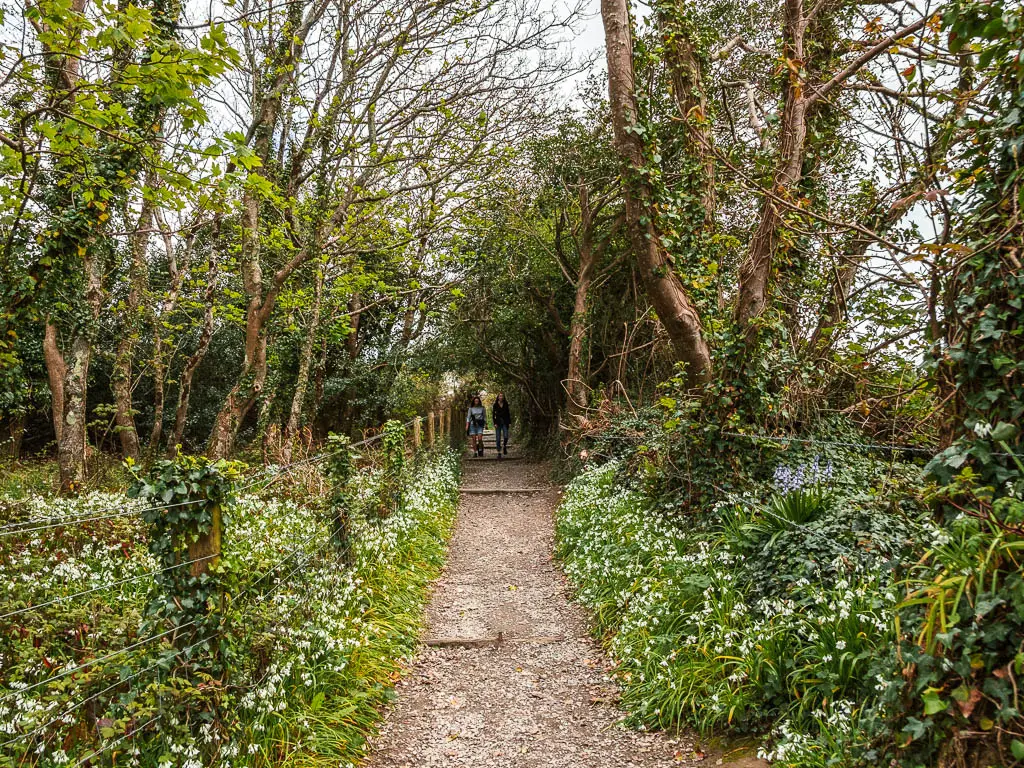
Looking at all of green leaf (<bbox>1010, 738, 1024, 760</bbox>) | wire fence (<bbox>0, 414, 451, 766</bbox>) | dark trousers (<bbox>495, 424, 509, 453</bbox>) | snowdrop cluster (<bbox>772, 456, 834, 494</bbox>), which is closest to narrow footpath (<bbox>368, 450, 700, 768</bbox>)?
wire fence (<bbox>0, 414, 451, 766</bbox>)

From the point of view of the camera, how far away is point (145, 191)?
16.9ft

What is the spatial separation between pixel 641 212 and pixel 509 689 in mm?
5052

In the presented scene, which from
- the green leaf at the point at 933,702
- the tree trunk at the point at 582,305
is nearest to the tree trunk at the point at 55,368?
the tree trunk at the point at 582,305

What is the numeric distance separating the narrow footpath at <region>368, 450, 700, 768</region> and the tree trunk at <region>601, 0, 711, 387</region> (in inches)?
127

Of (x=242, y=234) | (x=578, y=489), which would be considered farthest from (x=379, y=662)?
(x=242, y=234)

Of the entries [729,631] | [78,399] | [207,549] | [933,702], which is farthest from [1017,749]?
[78,399]

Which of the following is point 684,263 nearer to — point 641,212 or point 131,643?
point 641,212

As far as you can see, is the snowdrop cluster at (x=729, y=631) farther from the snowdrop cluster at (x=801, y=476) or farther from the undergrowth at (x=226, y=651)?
the undergrowth at (x=226, y=651)

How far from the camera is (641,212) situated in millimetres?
6645

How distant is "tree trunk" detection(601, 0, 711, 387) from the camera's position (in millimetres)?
6438

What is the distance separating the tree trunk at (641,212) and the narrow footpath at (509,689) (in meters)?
3.24

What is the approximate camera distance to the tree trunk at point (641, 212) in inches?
253

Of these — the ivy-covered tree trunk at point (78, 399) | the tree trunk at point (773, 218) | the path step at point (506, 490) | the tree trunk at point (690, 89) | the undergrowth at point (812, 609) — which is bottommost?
the path step at point (506, 490)

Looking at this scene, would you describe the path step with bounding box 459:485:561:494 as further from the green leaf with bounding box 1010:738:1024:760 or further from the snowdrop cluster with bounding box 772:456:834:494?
the green leaf with bounding box 1010:738:1024:760
